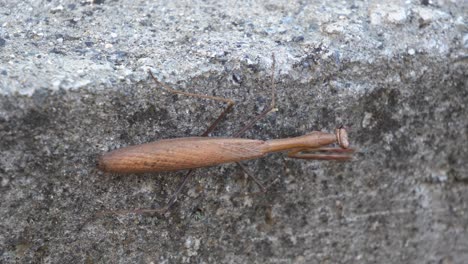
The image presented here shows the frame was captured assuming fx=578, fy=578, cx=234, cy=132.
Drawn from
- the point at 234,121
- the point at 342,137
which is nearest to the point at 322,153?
the point at 342,137

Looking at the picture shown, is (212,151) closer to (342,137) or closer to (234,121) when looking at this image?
(234,121)

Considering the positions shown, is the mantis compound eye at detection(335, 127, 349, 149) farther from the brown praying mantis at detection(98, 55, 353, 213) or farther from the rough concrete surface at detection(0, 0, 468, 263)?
the rough concrete surface at detection(0, 0, 468, 263)

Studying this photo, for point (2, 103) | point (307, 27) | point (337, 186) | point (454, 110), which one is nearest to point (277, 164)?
point (337, 186)

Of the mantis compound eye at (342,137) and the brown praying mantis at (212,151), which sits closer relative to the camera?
the brown praying mantis at (212,151)

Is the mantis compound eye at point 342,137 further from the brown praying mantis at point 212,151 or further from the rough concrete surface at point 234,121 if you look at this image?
the rough concrete surface at point 234,121

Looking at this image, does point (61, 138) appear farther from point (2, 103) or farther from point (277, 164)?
point (277, 164)

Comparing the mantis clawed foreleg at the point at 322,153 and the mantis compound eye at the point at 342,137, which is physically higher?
the mantis compound eye at the point at 342,137

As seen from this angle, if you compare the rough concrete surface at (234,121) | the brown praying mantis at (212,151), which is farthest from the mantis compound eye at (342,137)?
the rough concrete surface at (234,121)

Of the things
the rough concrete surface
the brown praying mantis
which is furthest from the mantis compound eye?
the rough concrete surface
